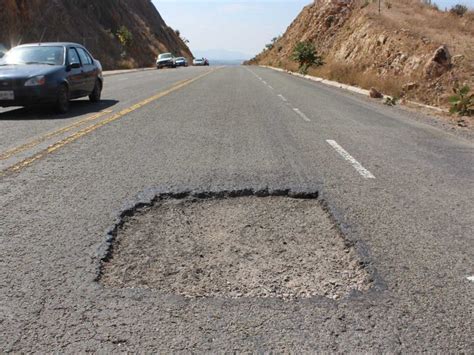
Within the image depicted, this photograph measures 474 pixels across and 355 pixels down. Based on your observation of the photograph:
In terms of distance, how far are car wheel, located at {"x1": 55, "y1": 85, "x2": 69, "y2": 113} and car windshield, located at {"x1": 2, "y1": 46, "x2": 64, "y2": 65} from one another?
2.91 feet

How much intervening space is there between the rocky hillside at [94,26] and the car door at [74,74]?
1027 inches

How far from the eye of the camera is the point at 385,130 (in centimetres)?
900

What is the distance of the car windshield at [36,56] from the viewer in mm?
10227

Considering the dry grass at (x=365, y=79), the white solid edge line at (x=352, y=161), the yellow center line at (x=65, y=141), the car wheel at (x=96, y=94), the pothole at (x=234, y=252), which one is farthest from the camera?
the dry grass at (x=365, y=79)

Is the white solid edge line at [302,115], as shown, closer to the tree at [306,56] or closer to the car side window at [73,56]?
the car side window at [73,56]

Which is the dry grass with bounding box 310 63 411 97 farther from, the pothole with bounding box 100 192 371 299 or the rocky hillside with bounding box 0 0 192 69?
the rocky hillside with bounding box 0 0 192 69

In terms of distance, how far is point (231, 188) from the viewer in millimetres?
4742

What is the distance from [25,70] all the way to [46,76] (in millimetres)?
458

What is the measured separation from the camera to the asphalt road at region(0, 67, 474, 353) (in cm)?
238

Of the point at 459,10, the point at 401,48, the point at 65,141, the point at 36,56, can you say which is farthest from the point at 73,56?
the point at 459,10

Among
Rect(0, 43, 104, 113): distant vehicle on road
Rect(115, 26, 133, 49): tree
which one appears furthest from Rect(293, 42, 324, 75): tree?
Rect(0, 43, 104, 113): distant vehicle on road

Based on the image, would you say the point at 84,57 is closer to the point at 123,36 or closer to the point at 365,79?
the point at 365,79

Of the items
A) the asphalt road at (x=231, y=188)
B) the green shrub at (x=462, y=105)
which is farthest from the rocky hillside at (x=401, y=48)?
the asphalt road at (x=231, y=188)

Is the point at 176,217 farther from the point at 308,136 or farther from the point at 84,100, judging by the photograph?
the point at 84,100
